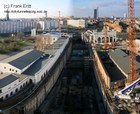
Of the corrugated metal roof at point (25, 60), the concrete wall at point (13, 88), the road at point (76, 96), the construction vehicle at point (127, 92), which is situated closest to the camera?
the concrete wall at point (13, 88)

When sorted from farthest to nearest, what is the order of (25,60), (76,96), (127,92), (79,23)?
(79,23) < (25,60) < (76,96) < (127,92)

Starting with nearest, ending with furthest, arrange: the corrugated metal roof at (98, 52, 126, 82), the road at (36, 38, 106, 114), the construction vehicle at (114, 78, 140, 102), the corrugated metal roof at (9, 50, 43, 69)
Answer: the construction vehicle at (114, 78, 140, 102) < the road at (36, 38, 106, 114) < the corrugated metal roof at (9, 50, 43, 69) < the corrugated metal roof at (98, 52, 126, 82)

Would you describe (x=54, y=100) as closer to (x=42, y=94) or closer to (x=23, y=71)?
(x=42, y=94)

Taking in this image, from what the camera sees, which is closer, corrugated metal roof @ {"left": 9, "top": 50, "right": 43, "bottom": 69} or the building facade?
corrugated metal roof @ {"left": 9, "top": 50, "right": 43, "bottom": 69}

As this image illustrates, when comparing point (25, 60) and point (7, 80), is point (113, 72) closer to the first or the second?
point (25, 60)

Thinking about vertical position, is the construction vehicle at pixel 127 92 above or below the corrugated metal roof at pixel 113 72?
below

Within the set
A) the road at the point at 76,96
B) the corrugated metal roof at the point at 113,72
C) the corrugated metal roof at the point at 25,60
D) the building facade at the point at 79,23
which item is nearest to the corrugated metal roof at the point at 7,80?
the corrugated metal roof at the point at 25,60

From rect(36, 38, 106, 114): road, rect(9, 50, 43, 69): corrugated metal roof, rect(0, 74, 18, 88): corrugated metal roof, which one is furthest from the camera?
rect(9, 50, 43, 69): corrugated metal roof

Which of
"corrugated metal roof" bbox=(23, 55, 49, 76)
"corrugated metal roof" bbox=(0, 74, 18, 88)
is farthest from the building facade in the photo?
"corrugated metal roof" bbox=(0, 74, 18, 88)

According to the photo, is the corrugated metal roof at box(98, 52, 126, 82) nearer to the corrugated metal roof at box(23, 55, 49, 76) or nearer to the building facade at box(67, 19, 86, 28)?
the corrugated metal roof at box(23, 55, 49, 76)

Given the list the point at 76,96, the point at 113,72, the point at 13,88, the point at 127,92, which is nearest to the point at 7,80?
the point at 13,88

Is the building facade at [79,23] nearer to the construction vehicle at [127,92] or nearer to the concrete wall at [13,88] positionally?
the construction vehicle at [127,92]

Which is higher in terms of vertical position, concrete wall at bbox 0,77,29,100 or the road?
concrete wall at bbox 0,77,29,100

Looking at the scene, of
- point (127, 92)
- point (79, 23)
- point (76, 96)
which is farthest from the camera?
point (79, 23)
